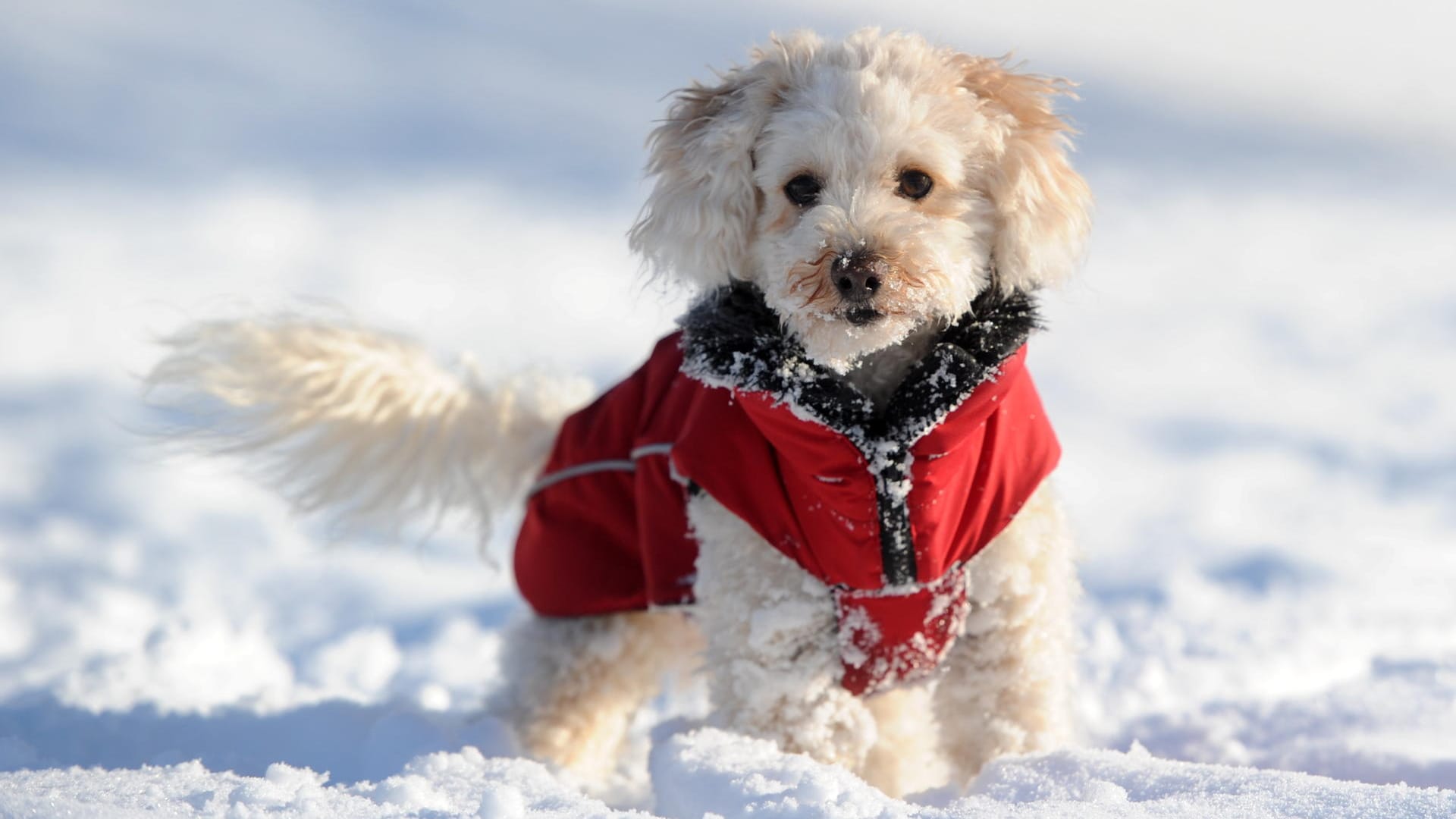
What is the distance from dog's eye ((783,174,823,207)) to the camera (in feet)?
7.30

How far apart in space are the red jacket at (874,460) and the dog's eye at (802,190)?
0.20 metres

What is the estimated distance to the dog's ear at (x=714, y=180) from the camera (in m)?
2.27

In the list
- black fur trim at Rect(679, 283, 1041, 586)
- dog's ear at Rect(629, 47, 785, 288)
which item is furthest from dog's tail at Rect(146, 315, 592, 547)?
black fur trim at Rect(679, 283, 1041, 586)

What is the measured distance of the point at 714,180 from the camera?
228 centimetres

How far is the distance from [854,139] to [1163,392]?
220 inches

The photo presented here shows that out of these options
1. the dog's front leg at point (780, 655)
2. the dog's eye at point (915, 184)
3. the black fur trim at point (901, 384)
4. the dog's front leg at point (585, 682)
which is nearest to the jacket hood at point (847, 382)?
the black fur trim at point (901, 384)

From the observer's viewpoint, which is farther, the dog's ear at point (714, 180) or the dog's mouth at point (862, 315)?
the dog's ear at point (714, 180)

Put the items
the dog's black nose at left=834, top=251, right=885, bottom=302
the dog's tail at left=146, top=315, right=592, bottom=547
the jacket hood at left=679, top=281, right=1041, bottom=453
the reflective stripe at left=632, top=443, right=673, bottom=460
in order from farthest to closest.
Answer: the dog's tail at left=146, top=315, right=592, bottom=547 → the reflective stripe at left=632, top=443, right=673, bottom=460 → the jacket hood at left=679, top=281, right=1041, bottom=453 → the dog's black nose at left=834, top=251, right=885, bottom=302

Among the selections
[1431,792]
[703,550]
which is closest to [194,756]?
[703,550]

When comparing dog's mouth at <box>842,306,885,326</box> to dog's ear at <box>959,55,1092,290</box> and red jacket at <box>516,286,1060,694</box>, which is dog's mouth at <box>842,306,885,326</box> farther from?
dog's ear at <box>959,55,1092,290</box>

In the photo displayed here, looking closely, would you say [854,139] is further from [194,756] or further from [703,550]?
[194,756]

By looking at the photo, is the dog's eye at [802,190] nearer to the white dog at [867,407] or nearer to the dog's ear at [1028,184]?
the white dog at [867,407]

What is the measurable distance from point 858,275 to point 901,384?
0.89 feet

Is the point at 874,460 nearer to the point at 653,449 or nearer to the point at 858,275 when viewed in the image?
the point at 858,275
